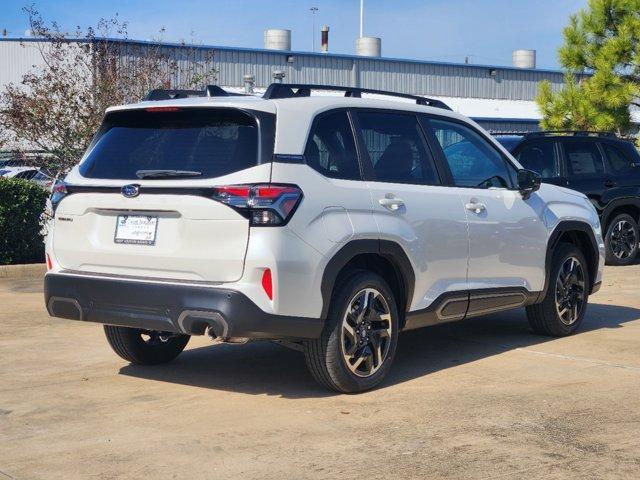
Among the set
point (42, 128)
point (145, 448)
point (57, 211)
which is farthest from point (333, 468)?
point (42, 128)

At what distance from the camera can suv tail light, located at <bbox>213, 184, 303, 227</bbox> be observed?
242 inches

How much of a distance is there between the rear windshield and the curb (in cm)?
719

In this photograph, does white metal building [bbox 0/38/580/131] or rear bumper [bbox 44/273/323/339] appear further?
white metal building [bbox 0/38/580/131]

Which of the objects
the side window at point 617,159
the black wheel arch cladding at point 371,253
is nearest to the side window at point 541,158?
the side window at point 617,159

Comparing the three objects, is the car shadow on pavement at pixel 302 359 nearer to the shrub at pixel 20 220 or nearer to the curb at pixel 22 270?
the curb at pixel 22 270

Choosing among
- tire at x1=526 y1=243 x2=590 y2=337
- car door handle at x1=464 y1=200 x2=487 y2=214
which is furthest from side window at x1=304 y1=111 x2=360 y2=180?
tire at x1=526 y1=243 x2=590 y2=337

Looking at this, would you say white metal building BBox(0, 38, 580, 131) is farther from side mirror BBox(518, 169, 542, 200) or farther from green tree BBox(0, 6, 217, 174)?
side mirror BBox(518, 169, 542, 200)

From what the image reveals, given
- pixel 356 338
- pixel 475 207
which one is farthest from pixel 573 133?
pixel 356 338

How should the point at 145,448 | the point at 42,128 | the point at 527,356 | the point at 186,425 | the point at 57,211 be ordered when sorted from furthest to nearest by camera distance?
1. the point at 42,128
2. the point at 527,356
3. the point at 57,211
4. the point at 186,425
5. the point at 145,448

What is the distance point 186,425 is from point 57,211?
178 centimetres

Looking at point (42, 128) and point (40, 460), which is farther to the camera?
point (42, 128)

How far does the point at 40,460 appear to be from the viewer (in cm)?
541

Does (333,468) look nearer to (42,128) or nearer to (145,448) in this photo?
(145,448)

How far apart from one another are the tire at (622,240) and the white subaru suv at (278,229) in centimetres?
758
